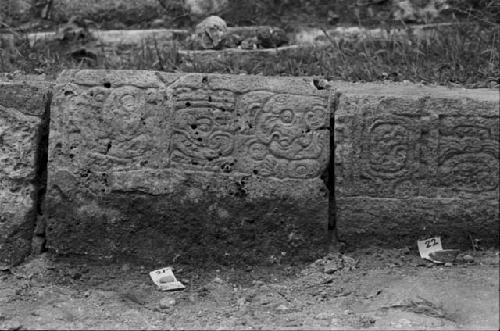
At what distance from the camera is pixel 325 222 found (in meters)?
3.63

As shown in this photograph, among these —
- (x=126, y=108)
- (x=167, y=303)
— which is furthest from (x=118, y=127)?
(x=167, y=303)

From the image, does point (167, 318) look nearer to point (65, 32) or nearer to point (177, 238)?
point (177, 238)

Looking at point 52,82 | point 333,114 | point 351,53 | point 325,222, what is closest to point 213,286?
point 325,222

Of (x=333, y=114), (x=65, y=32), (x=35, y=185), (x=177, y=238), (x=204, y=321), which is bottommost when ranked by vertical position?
(x=204, y=321)

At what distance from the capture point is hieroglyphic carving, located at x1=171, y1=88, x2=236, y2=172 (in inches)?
141

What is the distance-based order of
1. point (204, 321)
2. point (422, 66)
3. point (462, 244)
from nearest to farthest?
point (204, 321), point (462, 244), point (422, 66)

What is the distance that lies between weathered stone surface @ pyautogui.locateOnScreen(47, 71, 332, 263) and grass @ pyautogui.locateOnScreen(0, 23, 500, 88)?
0.54m

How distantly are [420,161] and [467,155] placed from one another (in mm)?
196

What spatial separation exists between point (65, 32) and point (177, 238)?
147cm

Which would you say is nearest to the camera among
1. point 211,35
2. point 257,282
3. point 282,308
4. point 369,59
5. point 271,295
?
point 282,308

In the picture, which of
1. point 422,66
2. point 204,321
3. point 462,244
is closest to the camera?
point 204,321

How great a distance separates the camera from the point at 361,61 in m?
4.18

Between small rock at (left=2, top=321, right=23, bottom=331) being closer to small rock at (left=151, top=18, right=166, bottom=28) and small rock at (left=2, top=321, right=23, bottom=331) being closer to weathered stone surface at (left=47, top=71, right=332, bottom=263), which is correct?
weathered stone surface at (left=47, top=71, right=332, bottom=263)

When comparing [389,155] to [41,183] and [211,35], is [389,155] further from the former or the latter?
[41,183]
